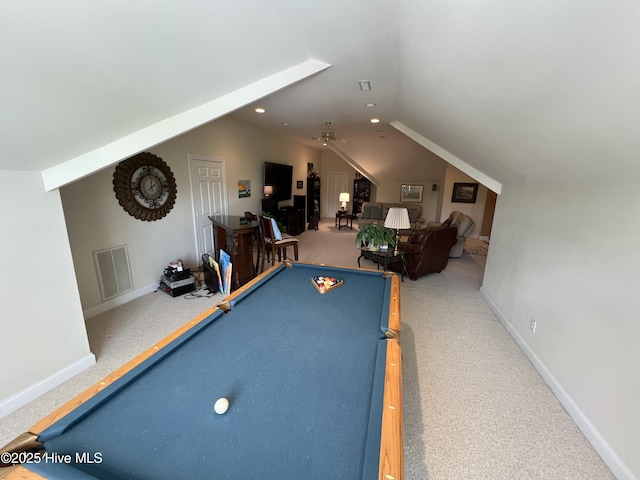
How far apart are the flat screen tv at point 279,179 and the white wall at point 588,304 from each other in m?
4.79

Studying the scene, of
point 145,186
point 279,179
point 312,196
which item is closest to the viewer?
point 145,186

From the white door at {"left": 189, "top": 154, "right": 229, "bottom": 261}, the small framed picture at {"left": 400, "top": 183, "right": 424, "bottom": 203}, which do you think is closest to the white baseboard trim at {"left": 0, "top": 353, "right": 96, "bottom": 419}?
the white door at {"left": 189, "top": 154, "right": 229, "bottom": 261}

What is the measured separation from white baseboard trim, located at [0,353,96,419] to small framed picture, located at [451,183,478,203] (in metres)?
8.36

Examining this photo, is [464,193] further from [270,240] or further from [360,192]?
[270,240]

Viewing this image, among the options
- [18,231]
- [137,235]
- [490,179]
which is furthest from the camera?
[490,179]

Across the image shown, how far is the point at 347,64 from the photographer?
243 centimetres

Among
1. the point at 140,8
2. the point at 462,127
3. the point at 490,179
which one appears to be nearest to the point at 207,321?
the point at 140,8

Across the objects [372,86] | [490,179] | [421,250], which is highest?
[372,86]

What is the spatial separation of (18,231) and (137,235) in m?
1.69

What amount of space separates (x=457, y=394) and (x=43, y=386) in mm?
3215

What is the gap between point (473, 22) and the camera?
1.27 m

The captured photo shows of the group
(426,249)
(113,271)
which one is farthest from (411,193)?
(113,271)

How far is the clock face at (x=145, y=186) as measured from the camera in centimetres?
321

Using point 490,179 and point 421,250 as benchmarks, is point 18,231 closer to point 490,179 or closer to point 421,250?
point 421,250
